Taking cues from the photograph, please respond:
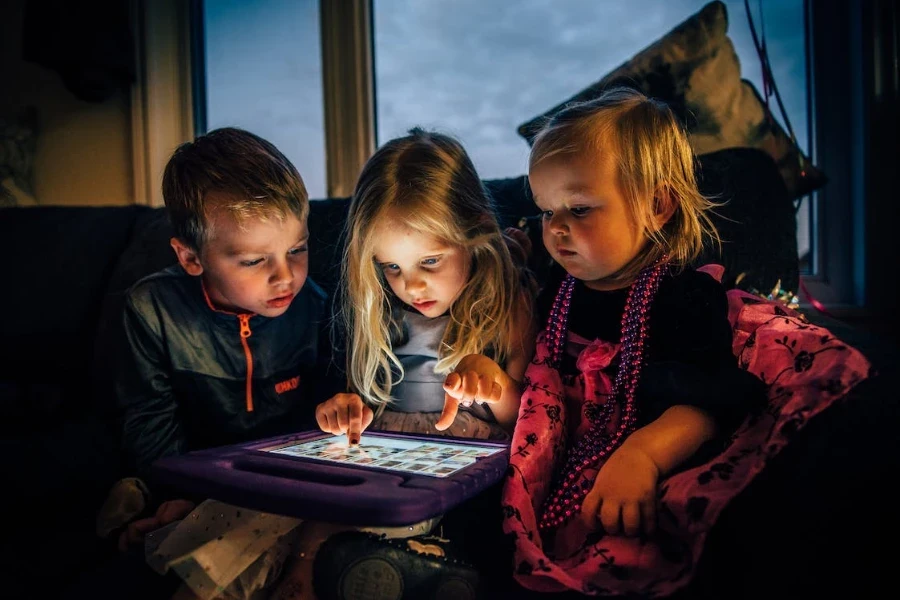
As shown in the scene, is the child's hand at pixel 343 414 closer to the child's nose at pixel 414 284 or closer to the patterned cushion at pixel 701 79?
the child's nose at pixel 414 284

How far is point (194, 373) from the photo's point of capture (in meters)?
1.05

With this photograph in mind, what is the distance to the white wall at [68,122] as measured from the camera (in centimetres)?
202

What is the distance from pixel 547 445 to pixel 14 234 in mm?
1440

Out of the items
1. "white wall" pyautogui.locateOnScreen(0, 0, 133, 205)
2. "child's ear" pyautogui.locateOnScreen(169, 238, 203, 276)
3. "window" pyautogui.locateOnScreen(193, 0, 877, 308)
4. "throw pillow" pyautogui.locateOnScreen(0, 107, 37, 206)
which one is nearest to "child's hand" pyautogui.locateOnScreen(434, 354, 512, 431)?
"child's ear" pyautogui.locateOnScreen(169, 238, 203, 276)

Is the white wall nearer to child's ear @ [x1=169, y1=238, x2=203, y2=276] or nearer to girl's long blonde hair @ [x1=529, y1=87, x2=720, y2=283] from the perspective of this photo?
child's ear @ [x1=169, y1=238, x2=203, y2=276]

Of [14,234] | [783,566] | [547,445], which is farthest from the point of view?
[14,234]

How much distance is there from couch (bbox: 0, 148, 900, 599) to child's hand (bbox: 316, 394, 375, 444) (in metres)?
0.32

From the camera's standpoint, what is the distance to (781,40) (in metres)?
1.70

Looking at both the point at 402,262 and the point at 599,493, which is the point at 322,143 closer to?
the point at 402,262

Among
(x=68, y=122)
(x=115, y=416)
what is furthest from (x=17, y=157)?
(x=115, y=416)

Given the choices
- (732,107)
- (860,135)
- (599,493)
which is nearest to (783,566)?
(599,493)

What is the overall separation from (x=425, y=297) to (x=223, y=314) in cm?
40

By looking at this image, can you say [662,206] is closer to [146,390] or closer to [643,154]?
[643,154]

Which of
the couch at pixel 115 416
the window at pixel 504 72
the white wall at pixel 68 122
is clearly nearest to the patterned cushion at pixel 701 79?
the couch at pixel 115 416
